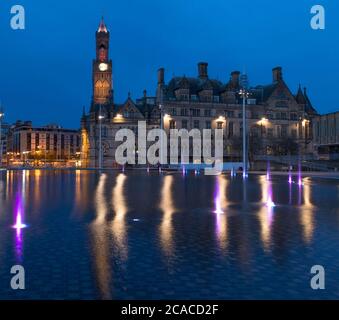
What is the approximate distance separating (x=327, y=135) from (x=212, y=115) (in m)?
30.4

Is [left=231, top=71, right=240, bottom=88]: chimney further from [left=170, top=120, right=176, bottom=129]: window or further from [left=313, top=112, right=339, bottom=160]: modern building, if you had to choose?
[left=313, top=112, right=339, bottom=160]: modern building

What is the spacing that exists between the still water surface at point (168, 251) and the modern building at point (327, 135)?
55253mm

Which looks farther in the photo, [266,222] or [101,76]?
[101,76]

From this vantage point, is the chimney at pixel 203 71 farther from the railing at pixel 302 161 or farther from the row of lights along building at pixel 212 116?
the railing at pixel 302 161

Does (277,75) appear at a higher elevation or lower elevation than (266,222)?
higher

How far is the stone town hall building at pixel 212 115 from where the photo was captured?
92.1 meters

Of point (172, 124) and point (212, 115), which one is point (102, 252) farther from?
point (212, 115)

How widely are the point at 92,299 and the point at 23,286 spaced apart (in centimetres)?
134

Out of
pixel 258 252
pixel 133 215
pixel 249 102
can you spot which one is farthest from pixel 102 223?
pixel 249 102

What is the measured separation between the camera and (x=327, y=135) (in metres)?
Answer: 70.9

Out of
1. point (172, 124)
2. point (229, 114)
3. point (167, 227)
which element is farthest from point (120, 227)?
point (229, 114)

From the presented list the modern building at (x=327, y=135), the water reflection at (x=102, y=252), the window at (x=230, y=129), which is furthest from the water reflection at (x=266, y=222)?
the window at (x=230, y=129)
